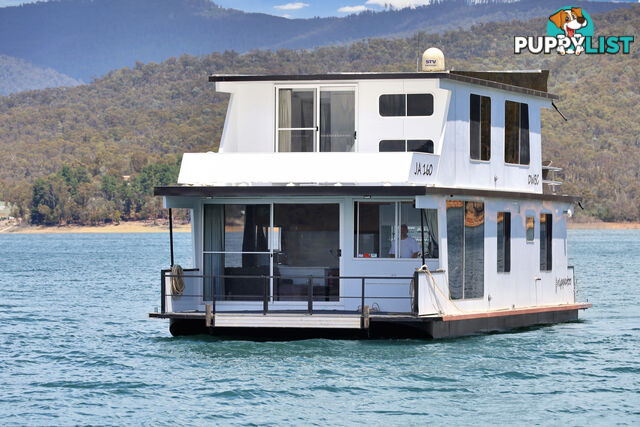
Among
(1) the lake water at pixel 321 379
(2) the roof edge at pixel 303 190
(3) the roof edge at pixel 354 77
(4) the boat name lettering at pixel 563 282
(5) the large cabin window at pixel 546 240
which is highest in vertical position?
(3) the roof edge at pixel 354 77

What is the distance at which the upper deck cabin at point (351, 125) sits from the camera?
61.2ft

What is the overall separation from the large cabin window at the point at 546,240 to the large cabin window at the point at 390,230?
162 inches

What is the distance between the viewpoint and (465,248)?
765 inches

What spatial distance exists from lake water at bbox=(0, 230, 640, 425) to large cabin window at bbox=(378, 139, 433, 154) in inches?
140

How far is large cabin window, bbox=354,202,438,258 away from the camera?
1916 centimetres

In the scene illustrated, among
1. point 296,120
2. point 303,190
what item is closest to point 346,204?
point 303,190

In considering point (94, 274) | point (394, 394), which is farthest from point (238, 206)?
point (94, 274)

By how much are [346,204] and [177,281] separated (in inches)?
131

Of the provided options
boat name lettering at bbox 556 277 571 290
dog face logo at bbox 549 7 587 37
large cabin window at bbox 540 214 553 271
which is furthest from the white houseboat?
dog face logo at bbox 549 7 587 37

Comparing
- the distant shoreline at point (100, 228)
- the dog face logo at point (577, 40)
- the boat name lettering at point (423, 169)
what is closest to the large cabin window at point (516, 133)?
the boat name lettering at point (423, 169)

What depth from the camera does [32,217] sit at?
5536 inches

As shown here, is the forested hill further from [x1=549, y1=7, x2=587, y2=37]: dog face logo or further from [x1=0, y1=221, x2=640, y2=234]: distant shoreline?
[x1=549, y1=7, x2=587, y2=37]: dog face logo

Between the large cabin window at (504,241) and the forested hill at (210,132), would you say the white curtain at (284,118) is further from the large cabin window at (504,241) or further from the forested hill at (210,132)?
the forested hill at (210,132)

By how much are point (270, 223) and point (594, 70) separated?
16068 cm
